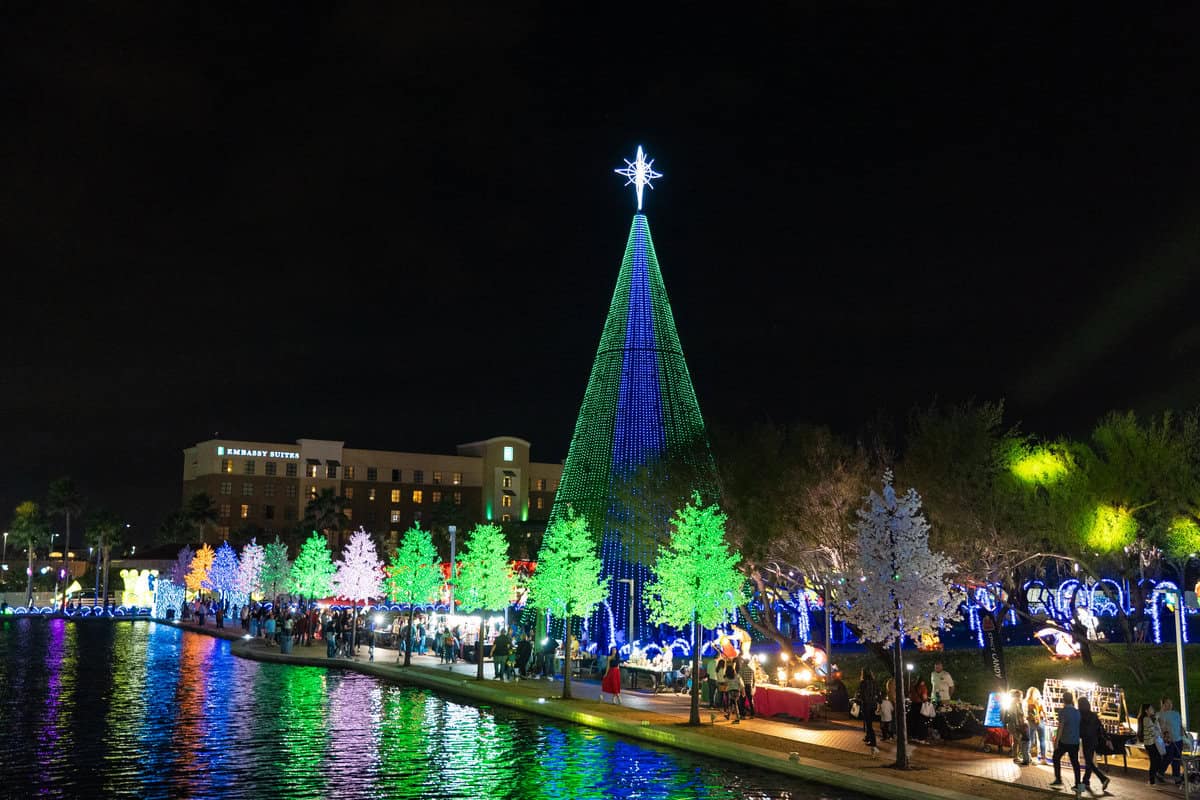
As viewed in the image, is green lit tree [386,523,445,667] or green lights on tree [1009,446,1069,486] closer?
green lights on tree [1009,446,1069,486]

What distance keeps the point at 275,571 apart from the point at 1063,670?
48.0 metres

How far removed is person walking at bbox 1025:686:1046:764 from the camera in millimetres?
19172

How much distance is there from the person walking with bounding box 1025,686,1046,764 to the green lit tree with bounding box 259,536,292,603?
52441 millimetres

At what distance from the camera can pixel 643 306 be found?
40656 millimetres

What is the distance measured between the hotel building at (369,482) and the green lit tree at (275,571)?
212ft

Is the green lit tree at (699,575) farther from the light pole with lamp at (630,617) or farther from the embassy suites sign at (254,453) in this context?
the embassy suites sign at (254,453)

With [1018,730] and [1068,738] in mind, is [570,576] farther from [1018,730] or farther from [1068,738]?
[1068,738]

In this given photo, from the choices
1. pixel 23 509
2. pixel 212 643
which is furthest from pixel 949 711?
pixel 23 509

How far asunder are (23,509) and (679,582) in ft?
461

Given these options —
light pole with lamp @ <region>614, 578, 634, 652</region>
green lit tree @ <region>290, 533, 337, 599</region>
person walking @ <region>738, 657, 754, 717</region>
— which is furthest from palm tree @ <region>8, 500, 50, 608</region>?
person walking @ <region>738, 657, 754, 717</region>

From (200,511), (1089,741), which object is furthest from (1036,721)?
(200,511)

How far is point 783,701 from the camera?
24.9 meters

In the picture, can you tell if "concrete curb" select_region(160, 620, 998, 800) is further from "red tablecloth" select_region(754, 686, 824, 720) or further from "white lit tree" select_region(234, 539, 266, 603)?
"white lit tree" select_region(234, 539, 266, 603)

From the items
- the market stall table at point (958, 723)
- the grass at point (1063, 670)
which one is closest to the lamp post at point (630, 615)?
the grass at point (1063, 670)
